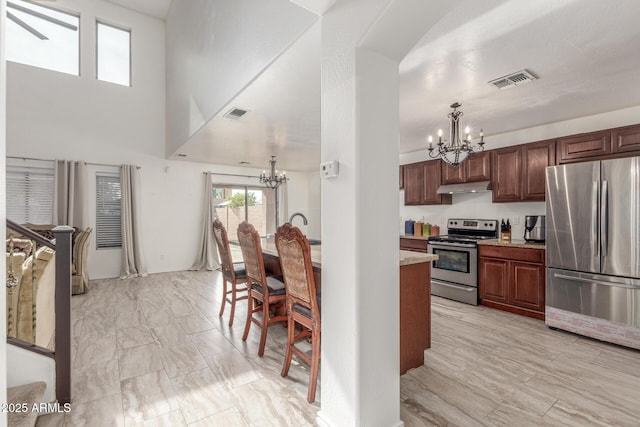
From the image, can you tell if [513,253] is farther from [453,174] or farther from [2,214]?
[2,214]

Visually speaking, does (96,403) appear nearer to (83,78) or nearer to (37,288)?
(37,288)

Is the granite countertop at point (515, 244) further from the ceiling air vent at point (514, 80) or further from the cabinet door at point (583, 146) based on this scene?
the ceiling air vent at point (514, 80)

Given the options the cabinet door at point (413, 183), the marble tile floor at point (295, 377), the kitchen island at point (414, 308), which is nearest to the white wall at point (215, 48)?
the kitchen island at point (414, 308)

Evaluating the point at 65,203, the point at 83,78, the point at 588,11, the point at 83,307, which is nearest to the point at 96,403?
the point at 83,307

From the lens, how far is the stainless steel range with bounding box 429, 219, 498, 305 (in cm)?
408

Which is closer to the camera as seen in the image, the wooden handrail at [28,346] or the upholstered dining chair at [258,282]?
the wooden handrail at [28,346]

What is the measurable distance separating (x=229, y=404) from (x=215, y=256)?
483 cm

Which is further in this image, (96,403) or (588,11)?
(96,403)

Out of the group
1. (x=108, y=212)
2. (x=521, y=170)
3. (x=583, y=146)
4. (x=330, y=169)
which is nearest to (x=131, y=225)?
(x=108, y=212)

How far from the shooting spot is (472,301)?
4059 millimetres

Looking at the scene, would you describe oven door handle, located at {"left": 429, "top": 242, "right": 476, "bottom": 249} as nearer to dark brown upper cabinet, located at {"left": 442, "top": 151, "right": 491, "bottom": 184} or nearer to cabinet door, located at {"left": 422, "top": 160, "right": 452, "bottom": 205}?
cabinet door, located at {"left": 422, "top": 160, "right": 452, "bottom": 205}

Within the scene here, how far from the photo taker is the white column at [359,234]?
1548 millimetres

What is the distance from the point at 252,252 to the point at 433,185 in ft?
11.8

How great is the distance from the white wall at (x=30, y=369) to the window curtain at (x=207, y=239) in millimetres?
4410
